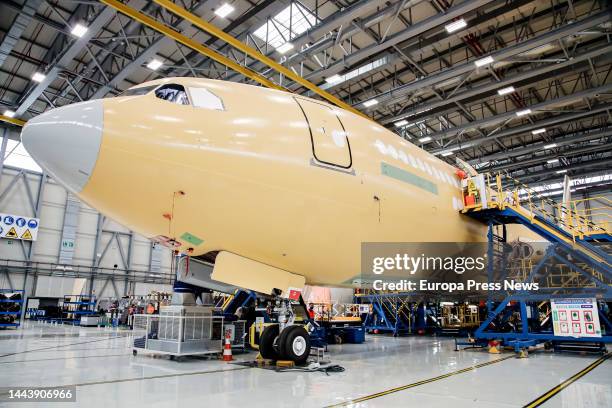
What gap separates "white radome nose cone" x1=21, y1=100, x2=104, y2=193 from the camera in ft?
18.9

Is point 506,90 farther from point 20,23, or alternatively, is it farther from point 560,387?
point 20,23

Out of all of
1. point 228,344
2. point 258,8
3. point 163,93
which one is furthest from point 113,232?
point 163,93

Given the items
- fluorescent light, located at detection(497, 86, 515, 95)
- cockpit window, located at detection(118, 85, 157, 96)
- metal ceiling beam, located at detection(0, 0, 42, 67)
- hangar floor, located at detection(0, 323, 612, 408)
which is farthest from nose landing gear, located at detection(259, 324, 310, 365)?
fluorescent light, located at detection(497, 86, 515, 95)

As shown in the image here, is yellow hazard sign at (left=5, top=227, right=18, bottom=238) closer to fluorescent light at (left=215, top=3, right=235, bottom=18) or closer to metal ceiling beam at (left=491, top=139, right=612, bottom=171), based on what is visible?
fluorescent light at (left=215, top=3, right=235, bottom=18)

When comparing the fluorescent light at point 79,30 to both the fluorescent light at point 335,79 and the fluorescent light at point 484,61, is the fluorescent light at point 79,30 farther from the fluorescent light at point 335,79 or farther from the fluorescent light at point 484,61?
the fluorescent light at point 484,61

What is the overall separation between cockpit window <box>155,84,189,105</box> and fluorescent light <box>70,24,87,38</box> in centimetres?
1290

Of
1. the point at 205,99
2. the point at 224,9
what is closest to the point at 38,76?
the point at 224,9

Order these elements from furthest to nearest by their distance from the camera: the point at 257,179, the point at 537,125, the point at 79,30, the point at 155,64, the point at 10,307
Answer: the point at 537,125 → the point at 10,307 → the point at 155,64 → the point at 79,30 → the point at 257,179

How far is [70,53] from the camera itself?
62.6 ft

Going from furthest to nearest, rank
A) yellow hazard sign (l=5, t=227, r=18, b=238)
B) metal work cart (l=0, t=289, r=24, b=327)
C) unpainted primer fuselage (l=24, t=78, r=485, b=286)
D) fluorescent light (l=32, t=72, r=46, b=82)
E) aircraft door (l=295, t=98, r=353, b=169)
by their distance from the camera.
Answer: yellow hazard sign (l=5, t=227, r=18, b=238) → fluorescent light (l=32, t=72, r=46, b=82) → metal work cart (l=0, t=289, r=24, b=327) → aircraft door (l=295, t=98, r=353, b=169) → unpainted primer fuselage (l=24, t=78, r=485, b=286)

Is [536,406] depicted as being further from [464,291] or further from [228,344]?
[464,291]

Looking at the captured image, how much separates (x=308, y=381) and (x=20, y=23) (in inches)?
721

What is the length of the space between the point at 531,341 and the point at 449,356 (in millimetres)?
2682

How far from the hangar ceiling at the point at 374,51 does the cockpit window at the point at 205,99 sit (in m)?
9.91
